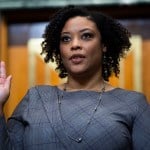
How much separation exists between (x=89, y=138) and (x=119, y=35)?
607 mm

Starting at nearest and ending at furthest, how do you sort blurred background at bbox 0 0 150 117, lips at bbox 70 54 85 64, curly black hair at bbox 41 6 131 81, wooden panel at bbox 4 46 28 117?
lips at bbox 70 54 85 64 → curly black hair at bbox 41 6 131 81 → blurred background at bbox 0 0 150 117 → wooden panel at bbox 4 46 28 117

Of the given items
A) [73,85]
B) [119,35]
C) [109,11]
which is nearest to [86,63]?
[73,85]

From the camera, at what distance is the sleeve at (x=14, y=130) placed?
214 centimetres

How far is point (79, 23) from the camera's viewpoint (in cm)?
236

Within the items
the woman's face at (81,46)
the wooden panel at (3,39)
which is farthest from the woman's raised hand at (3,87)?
the wooden panel at (3,39)

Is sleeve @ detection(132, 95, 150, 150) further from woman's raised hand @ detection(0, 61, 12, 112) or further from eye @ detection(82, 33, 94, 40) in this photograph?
woman's raised hand @ detection(0, 61, 12, 112)

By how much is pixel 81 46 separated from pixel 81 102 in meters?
0.23

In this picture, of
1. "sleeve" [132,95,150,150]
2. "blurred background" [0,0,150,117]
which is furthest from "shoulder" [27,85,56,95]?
"blurred background" [0,0,150,117]

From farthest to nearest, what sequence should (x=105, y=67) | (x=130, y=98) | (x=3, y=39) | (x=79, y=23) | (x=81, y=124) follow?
(x=3, y=39) → (x=105, y=67) → (x=79, y=23) → (x=130, y=98) → (x=81, y=124)

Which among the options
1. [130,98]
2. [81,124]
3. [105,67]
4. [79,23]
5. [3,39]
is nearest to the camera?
[81,124]

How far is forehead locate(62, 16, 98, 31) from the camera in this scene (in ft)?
7.73

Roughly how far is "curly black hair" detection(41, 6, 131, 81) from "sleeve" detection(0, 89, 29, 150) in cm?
30

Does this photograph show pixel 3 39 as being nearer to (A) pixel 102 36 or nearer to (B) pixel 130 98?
(A) pixel 102 36

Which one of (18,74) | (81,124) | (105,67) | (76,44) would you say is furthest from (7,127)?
(18,74)
